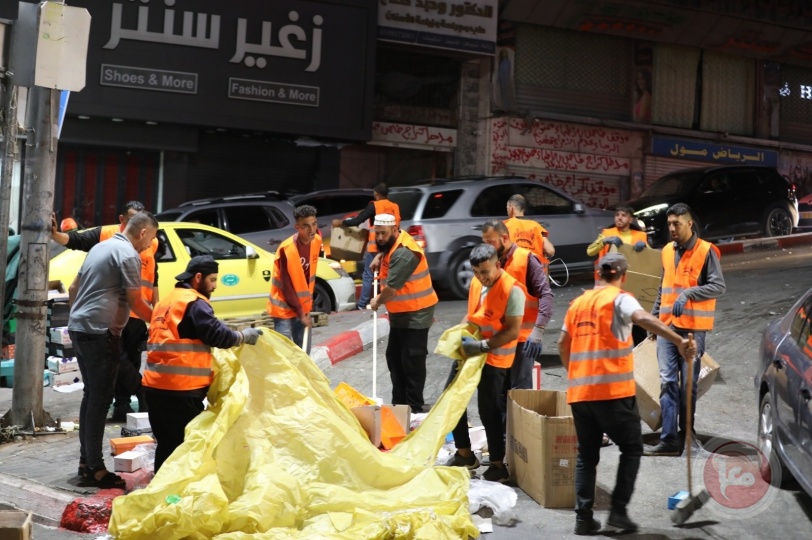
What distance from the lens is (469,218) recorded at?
46.4ft

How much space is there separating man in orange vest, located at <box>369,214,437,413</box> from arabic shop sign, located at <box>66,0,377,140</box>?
486 inches

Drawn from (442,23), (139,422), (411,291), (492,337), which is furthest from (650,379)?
(442,23)

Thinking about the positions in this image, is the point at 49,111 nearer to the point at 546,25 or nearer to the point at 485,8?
the point at 485,8

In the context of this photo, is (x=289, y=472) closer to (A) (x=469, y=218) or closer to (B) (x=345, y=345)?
(B) (x=345, y=345)

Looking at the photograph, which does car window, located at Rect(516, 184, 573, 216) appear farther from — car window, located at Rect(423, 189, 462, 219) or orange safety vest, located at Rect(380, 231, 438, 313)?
orange safety vest, located at Rect(380, 231, 438, 313)

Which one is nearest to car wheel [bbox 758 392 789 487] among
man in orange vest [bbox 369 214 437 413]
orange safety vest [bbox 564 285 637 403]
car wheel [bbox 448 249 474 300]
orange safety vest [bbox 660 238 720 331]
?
orange safety vest [bbox 660 238 720 331]

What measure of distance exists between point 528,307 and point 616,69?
802 inches

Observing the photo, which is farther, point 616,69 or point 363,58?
point 616,69

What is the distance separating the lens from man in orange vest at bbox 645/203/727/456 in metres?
7.77

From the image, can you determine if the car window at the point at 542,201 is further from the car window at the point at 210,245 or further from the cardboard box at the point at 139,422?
the cardboard box at the point at 139,422

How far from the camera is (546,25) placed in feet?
84.8

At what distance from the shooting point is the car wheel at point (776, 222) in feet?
62.3

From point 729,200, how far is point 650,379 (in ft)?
36.2

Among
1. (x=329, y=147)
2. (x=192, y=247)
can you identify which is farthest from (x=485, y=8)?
(x=192, y=247)
